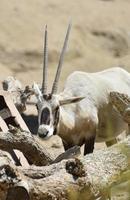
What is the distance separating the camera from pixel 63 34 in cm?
1769

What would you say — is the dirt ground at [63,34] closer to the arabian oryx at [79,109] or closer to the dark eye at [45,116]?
the arabian oryx at [79,109]

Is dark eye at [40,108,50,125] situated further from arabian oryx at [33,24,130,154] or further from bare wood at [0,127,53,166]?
bare wood at [0,127,53,166]

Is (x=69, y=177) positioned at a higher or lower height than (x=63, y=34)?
higher

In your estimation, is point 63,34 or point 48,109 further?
point 63,34

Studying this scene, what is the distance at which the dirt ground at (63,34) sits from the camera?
55.6ft

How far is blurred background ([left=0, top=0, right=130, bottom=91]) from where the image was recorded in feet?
55.6

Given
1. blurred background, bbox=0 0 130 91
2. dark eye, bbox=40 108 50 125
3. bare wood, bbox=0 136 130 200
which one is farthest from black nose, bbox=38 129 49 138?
blurred background, bbox=0 0 130 91

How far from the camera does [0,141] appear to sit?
19.3 ft

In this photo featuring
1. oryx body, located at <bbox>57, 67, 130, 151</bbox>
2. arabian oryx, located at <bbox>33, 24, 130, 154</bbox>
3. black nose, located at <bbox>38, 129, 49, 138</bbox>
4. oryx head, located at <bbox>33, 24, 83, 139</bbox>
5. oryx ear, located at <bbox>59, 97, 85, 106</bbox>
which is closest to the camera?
black nose, located at <bbox>38, 129, 49, 138</bbox>

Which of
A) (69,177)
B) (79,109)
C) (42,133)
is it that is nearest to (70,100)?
(79,109)

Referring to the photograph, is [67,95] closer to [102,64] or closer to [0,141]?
[0,141]

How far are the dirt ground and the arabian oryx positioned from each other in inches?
243

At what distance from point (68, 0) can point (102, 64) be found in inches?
110

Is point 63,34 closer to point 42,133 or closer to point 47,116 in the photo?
point 47,116
